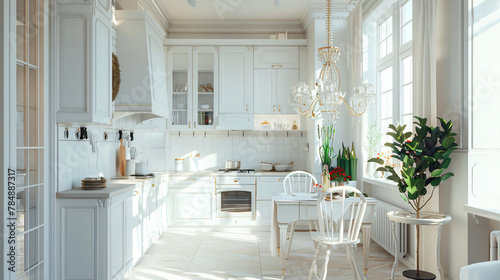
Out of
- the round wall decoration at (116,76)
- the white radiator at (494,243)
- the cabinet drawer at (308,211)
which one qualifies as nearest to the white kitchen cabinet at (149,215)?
the round wall decoration at (116,76)

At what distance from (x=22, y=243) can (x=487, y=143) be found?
3.52 metres

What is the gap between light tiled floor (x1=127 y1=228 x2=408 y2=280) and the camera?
4.25 m

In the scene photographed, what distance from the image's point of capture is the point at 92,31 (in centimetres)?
349

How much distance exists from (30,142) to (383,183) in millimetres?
3727

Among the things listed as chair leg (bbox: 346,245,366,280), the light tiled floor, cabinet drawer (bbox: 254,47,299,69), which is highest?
cabinet drawer (bbox: 254,47,299,69)

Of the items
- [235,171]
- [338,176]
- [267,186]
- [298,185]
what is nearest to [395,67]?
[338,176]

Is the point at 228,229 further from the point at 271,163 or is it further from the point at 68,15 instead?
the point at 68,15

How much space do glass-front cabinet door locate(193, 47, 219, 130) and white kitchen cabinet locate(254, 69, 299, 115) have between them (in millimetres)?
678

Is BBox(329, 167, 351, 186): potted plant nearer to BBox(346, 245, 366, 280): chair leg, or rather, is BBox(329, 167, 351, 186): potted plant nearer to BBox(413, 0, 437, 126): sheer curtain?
BBox(346, 245, 366, 280): chair leg

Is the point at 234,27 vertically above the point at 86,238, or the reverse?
the point at 234,27

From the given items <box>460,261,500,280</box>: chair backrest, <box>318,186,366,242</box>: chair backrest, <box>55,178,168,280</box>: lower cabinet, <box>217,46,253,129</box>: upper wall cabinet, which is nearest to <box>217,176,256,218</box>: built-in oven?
<box>217,46,253,129</box>: upper wall cabinet

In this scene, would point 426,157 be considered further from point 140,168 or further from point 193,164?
point 193,164

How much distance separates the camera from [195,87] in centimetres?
677

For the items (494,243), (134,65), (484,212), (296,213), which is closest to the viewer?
(494,243)
